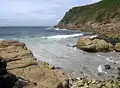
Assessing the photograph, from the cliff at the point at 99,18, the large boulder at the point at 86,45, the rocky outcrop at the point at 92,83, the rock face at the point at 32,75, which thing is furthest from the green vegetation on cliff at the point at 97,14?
the rock face at the point at 32,75

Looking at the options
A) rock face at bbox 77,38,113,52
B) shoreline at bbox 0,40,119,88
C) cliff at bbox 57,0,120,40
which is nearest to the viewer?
shoreline at bbox 0,40,119,88

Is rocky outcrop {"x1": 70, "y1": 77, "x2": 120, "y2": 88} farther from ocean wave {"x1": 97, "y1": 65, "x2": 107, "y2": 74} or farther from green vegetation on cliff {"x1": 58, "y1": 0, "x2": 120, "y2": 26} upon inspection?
green vegetation on cliff {"x1": 58, "y1": 0, "x2": 120, "y2": 26}

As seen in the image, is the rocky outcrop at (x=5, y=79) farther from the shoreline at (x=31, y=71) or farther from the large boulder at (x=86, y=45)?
the large boulder at (x=86, y=45)

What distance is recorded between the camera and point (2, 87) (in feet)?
39.6

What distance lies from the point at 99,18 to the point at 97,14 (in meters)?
5.40

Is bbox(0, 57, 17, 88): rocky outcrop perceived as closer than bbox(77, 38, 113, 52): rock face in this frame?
Yes

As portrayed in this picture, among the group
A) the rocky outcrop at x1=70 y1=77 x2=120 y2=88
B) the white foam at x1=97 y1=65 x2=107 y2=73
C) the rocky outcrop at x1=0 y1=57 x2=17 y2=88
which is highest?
the rocky outcrop at x1=0 y1=57 x2=17 y2=88

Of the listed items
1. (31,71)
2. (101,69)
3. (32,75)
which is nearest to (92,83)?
(101,69)

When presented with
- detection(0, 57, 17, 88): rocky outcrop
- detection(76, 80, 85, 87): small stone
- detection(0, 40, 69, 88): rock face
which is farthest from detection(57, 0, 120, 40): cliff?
detection(0, 57, 17, 88): rocky outcrop

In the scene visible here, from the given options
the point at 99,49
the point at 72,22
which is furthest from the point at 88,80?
the point at 72,22

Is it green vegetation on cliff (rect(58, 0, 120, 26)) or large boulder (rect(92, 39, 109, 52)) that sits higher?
green vegetation on cliff (rect(58, 0, 120, 26))

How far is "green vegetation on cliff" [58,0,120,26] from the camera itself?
10606 centimetres

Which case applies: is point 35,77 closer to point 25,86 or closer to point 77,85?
point 25,86

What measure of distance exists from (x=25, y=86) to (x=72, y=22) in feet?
454
